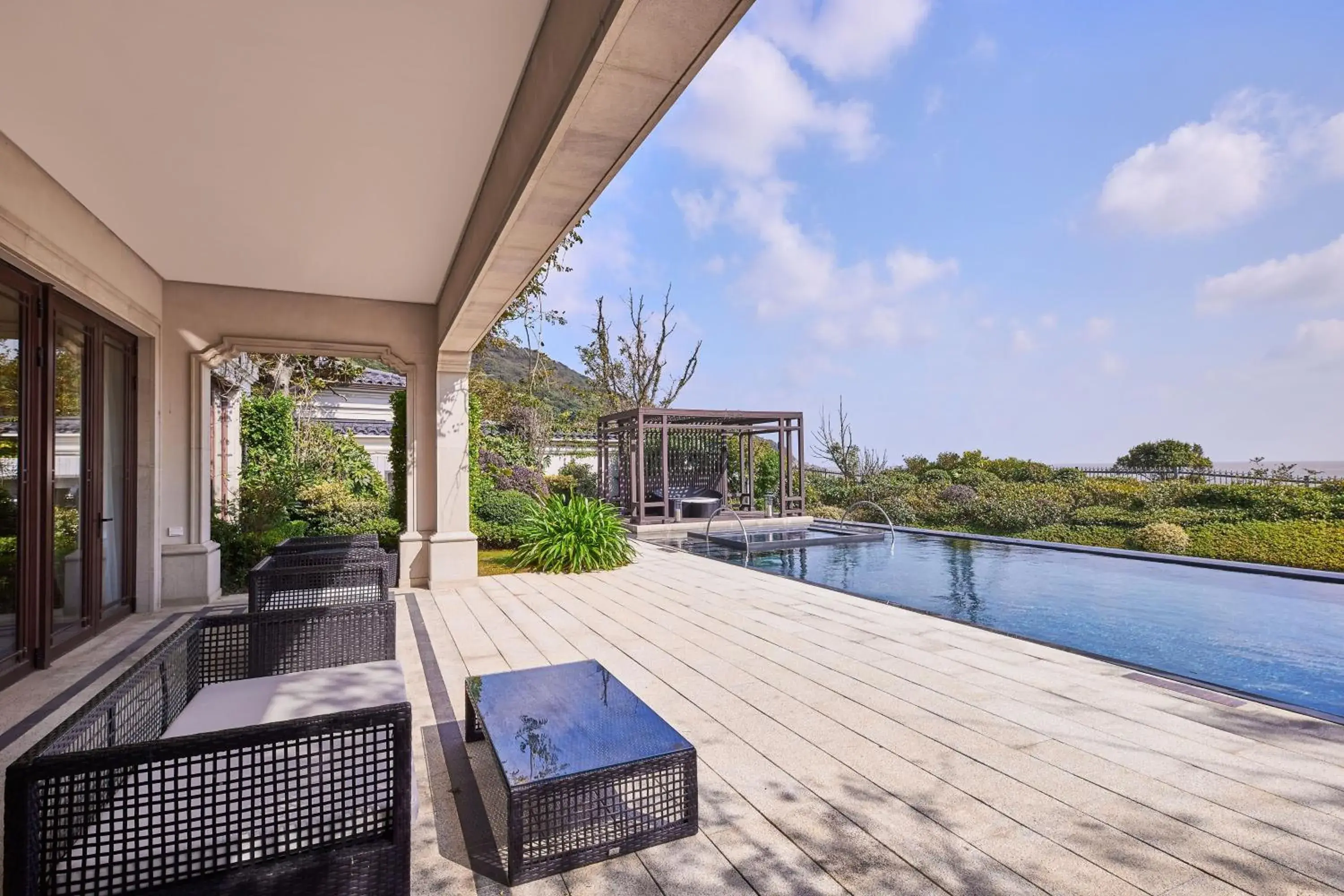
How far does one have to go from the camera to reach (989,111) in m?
17.2

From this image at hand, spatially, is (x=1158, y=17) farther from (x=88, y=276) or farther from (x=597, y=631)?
(x=88, y=276)

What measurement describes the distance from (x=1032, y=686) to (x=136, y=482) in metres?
6.61

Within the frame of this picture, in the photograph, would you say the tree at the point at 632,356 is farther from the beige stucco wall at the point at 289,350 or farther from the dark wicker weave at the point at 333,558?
the dark wicker weave at the point at 333,558

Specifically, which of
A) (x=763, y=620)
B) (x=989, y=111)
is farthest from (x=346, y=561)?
(x=989, y=111)

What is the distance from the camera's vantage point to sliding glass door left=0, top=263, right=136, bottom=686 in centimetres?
369

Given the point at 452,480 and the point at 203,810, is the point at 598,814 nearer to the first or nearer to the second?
the point at 203,810

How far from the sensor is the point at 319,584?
373 cm

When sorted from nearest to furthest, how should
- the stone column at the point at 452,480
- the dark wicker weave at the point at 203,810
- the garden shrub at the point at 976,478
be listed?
the dark wicker weave at the point at 203,810 < the stone column at the point at 452,480 < the garden shrub at the point at 976,478

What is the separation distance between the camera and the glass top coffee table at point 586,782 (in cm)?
181

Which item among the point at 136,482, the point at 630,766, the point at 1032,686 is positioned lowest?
the point at 1032,686

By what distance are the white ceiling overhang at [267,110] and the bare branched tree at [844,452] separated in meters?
15.4

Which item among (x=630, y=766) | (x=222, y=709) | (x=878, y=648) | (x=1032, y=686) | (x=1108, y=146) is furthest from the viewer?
(x=1108, y=146)

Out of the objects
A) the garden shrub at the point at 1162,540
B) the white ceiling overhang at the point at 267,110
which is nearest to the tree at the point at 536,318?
the white ceiling overhang at the point at 267,110

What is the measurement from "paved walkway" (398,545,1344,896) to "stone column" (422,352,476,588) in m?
2.09
